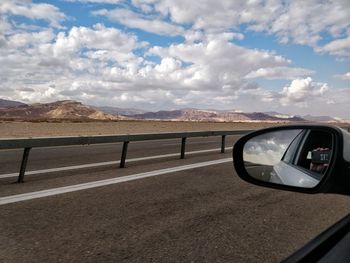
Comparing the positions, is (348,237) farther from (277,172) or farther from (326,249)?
(277,172)

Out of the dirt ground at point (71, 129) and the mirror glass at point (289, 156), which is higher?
the mirror glass at point (289, 156)

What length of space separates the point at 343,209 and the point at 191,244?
3.32 metres

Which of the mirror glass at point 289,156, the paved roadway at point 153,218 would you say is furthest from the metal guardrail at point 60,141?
the mirror glass at point 289,156

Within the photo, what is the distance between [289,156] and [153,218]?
312 centimetres

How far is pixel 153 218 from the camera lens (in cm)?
564

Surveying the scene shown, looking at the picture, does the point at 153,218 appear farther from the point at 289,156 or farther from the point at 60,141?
the point at 60,141

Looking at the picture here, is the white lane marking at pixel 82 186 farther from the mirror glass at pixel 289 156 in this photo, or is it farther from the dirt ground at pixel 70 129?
the dirt ground at pixel 70 129

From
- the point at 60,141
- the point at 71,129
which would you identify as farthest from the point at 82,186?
the point at 71,129

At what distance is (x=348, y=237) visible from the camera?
6.45 ft

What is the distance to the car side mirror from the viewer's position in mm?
1870

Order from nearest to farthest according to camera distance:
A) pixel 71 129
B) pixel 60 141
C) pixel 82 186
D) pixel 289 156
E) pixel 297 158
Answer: pixel 297 158, pixel 289 156, pixel 82 186, pixel 60 141, pixel 71 129

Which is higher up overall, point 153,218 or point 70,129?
point 153,218

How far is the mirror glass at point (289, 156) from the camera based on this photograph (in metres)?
2.25

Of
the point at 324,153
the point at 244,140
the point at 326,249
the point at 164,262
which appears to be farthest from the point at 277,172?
the point at 164,262
